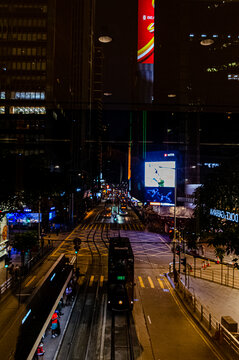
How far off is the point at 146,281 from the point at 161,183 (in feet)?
67.7

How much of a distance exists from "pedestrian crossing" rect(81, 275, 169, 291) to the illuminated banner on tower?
54.4 feet

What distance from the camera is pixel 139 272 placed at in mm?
21625

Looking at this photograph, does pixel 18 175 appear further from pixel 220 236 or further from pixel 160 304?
pixel 160 304

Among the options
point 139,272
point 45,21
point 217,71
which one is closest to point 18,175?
point 139,272

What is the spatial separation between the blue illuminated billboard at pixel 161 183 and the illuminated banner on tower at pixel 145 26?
20441mm

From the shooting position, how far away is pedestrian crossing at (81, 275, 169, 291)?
1829 centimetres

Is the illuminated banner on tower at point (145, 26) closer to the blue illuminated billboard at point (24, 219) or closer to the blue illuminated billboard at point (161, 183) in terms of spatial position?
the blue illuminated billboard at point (161, 183)

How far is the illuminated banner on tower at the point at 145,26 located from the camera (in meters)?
16.8

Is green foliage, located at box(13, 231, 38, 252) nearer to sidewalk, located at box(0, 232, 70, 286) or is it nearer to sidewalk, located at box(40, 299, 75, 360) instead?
sidewalk, located at box(0, 232, 70, 286)

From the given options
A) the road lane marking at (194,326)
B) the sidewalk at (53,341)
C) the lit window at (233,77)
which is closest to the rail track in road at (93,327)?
the sidewalk at (53,341)

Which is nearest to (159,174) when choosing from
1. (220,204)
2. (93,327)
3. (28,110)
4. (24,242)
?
(24,242)

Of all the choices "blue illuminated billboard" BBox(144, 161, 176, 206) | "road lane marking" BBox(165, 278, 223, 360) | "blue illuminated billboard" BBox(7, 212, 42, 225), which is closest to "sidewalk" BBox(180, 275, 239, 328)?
"road lane marking" BBox(165, 278, 223, 360)

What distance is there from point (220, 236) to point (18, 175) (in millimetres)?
8818

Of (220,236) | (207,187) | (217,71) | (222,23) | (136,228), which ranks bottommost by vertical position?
(136,228)
